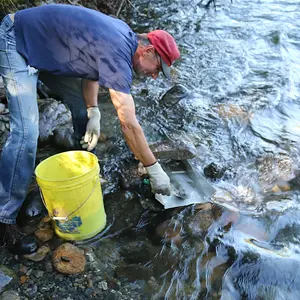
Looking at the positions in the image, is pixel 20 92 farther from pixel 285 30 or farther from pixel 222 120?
pixel 285 30

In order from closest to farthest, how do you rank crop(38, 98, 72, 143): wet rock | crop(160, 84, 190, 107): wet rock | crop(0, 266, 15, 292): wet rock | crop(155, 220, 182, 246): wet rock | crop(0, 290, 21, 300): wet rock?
crop(0, 290, 21, 300): wet rock, crop(0, 266, 15, 292): wet rock, crop(155, 220, 182, 246): wet rock, crop(38, 98, 72, 143): wet rock, crop(160, 84, 190, 107): wet rock

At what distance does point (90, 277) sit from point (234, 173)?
2164 millimetres

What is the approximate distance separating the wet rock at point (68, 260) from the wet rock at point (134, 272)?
30 cm

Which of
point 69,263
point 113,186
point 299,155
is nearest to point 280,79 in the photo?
point 299,155

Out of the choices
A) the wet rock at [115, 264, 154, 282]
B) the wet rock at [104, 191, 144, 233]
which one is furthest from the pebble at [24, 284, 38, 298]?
the wet rock at [104, 191, 144, 233]

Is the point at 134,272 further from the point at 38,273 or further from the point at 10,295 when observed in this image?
the point at 10,295

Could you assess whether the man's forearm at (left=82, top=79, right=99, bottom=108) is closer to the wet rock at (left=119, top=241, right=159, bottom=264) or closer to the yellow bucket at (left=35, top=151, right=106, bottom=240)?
the yellow bucket at (left=35, top=151, right=106, bottom=240)

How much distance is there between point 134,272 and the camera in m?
3.22

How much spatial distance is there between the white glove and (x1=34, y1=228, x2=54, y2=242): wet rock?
98cm

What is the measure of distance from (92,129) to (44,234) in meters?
1.10

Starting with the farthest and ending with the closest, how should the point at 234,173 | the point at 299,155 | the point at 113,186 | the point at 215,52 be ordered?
the point at 215,52, the point at 299,155, the point at 234,173, the point at 113,186

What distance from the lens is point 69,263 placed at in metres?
3.15

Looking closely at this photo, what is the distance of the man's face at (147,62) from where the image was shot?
3.18m

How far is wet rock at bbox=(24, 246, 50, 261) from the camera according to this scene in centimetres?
323
